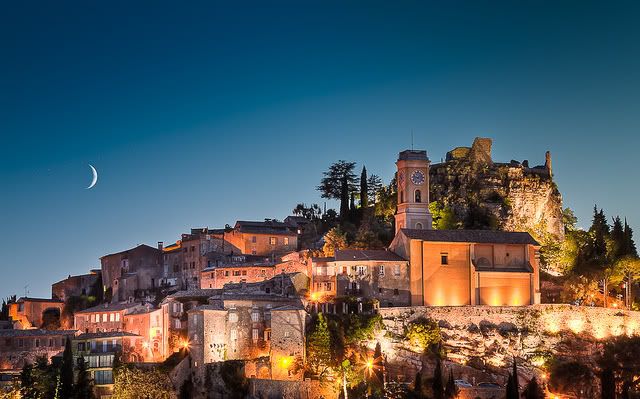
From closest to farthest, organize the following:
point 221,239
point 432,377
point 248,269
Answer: point 432,377 < point 248,269 < point 221,239

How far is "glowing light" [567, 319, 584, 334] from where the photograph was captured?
7050 centimetres

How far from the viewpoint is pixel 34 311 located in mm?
89750

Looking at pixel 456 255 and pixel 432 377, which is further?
pixel 456 255

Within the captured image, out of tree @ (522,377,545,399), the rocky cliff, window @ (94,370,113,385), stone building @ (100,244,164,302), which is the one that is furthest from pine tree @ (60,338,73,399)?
the rocky cliff

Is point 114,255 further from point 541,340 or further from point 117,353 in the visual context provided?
point 541,340

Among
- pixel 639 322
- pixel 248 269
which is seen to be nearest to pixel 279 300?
pixel 248 269

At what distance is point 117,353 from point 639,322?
41.9 metres

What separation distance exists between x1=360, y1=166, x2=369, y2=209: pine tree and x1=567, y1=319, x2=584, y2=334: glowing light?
27762 mm

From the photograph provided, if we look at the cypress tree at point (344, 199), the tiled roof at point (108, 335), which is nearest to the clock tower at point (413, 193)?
the cypress tree at point (344, 199)

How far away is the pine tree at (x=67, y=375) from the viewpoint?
63969 mm

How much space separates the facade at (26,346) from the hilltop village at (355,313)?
98mm

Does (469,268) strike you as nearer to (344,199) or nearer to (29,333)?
(344,199)

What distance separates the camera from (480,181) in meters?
86.1

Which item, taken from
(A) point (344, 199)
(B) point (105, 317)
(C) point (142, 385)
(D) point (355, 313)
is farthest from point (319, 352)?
(A) point (344, 199)
